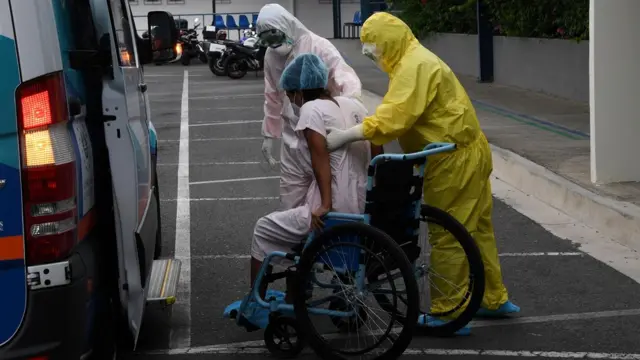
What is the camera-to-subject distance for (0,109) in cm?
A: 383

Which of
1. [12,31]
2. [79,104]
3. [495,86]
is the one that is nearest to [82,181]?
[79,104]

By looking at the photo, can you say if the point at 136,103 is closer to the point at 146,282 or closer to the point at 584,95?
the point at 146,282

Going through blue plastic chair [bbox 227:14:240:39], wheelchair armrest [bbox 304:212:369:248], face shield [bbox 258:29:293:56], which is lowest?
blue plastic chair [bbox 227:14:240:39]

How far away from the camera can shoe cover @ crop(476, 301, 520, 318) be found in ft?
20.1

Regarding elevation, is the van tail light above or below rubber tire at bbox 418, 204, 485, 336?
above

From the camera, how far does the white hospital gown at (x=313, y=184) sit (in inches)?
216

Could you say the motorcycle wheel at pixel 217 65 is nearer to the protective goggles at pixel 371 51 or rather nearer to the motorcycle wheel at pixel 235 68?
the motorcycle wheel at pixel 235 68

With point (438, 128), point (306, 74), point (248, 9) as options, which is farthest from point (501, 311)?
point (248, 9)

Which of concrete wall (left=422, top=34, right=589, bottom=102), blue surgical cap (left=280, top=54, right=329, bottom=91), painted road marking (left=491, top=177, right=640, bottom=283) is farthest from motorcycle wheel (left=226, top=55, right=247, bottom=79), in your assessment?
blue surgical cap (left=280, top=54, right=329, bottom=91)

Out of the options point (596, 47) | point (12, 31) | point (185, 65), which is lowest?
point (185, 65)

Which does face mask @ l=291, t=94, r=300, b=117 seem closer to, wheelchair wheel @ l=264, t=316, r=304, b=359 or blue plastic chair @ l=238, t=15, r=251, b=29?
wheelchair wheel @ l=264, t=316, r=304, b=359

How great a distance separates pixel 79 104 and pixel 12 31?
1.77 ft

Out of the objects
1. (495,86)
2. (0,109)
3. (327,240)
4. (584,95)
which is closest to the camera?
(0,109)

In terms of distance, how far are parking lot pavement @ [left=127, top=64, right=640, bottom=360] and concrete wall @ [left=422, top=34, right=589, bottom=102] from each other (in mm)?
5791
